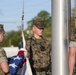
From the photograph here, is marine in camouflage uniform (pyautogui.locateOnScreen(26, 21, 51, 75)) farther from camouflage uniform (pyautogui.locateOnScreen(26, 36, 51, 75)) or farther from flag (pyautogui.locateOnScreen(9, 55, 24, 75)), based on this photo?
flag (pyautogui.locateOnScreen(9, 55, 24, 75))

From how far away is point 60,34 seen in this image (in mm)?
2699

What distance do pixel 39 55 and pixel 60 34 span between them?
2761 mm

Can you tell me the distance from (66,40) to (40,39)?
2.77 m

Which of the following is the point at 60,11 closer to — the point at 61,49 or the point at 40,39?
the point at 61,49

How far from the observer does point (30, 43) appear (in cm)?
541

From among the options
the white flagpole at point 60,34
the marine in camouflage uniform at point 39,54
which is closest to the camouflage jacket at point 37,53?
the marine in camouflage uniform at point 39,54

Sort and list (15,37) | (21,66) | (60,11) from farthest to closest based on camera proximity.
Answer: (15,37) → (21,66) → (60,11)

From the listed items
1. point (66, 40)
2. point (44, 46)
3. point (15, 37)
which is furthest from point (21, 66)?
point (15, 37)

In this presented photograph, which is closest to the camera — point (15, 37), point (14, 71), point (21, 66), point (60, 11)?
point (60, 11)

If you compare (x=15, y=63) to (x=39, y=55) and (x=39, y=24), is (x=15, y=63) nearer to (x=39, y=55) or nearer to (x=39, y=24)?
Result: (x=39, y=55)

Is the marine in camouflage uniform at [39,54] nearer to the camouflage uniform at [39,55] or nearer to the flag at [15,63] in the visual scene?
the camouflage uniform at [39,55]

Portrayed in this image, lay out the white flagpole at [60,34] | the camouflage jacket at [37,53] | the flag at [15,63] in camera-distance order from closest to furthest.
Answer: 1. the white flagpole at [60,34]
2. the flag at [15,63]
3. the camouflage jacket at [37,53]

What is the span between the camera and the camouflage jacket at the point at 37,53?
543cm

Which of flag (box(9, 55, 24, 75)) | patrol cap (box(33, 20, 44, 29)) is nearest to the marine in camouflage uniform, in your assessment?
patrol cap (box(33, 20, 44, 29))
